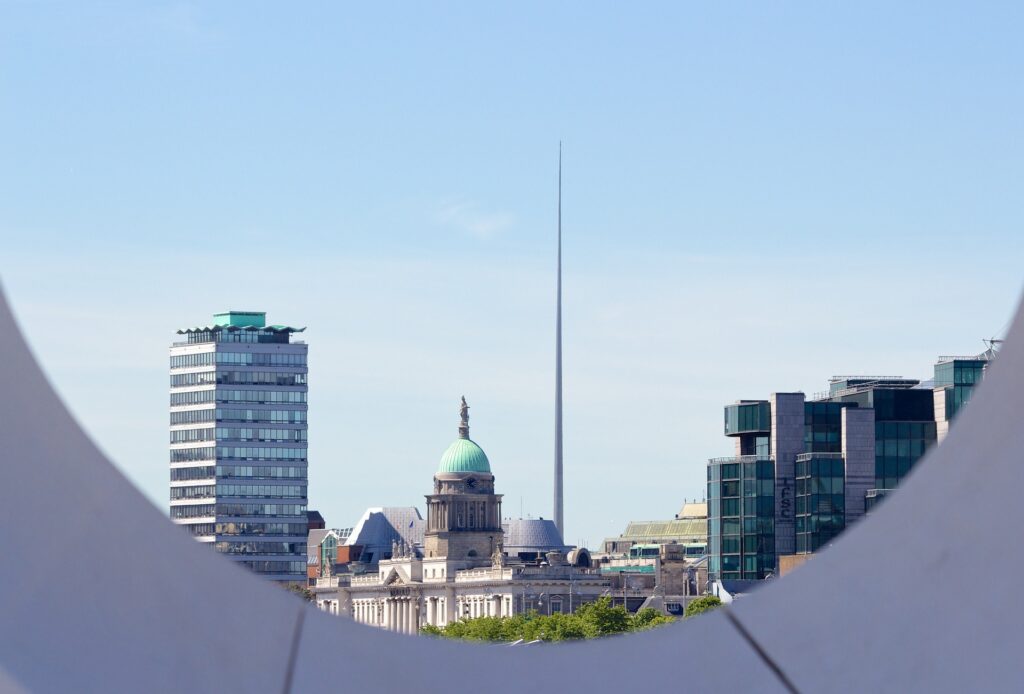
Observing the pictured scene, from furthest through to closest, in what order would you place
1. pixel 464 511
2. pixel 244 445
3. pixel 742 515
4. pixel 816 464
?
pixel 464 511
pixel 244 445
pixel 742 515
pixel 816 464

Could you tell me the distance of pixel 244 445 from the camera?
6161 inches

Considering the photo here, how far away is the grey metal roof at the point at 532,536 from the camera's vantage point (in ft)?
620

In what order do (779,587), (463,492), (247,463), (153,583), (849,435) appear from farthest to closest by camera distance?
(463,492)
(247,463)
(849,435)
(779,587)
(153,583)

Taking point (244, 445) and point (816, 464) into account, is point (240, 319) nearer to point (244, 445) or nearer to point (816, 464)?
point (244, 445)

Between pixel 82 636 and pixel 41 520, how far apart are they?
1.93 feet

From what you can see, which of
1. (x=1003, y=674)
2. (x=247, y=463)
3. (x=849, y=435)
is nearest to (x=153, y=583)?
(x=1003, y=674)

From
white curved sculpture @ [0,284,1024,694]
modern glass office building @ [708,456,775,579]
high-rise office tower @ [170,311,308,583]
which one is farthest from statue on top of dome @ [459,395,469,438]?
white curved sculpture @ [0,284,1024,694]

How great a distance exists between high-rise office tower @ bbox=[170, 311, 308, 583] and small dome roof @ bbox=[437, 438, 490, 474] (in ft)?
77.0

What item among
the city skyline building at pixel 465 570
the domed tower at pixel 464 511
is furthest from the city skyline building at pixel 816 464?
the domed tower at pixel 464 511

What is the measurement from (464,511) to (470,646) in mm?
168233

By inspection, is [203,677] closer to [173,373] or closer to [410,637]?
[410,637]

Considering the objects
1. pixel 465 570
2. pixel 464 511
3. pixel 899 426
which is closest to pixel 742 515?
pixel 899 426

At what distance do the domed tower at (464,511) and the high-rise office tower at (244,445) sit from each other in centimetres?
2238

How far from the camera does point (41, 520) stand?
31.0ft
